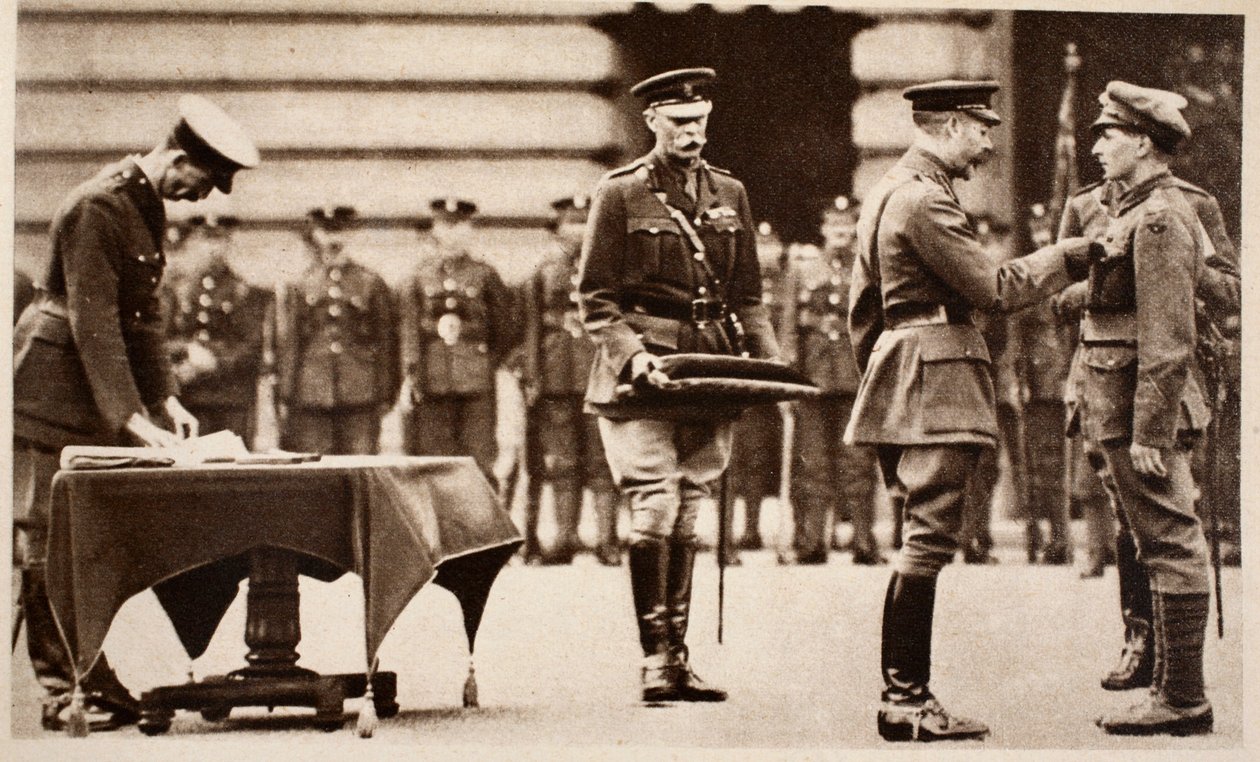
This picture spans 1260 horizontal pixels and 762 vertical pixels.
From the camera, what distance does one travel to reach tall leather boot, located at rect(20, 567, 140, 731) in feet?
13.0

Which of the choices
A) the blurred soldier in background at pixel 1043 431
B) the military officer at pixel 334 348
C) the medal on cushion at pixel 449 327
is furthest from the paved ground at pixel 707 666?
the medal on cushion at pixel 449 327

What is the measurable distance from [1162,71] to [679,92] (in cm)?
150

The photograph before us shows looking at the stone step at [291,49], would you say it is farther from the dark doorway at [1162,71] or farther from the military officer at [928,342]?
the dark doorway at [1162,71]

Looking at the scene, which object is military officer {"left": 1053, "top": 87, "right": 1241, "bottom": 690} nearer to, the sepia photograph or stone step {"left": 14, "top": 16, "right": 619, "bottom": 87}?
the sepia photograph

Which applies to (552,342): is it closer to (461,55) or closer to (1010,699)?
(461,55)

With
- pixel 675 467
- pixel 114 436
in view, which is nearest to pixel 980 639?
pixel 675 467

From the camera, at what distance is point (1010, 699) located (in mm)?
4184

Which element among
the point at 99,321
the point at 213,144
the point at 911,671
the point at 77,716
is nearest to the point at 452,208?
the point at 213,144

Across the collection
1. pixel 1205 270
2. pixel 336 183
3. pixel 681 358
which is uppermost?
pixel 336 183

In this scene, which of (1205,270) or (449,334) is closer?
(1205,270)

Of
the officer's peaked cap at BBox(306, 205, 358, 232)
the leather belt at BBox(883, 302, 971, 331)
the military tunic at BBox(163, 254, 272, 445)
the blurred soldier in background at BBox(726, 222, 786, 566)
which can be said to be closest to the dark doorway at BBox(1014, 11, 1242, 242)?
the leather belt at BBox(883, 302, 971, 331)

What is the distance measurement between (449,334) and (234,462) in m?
1.42

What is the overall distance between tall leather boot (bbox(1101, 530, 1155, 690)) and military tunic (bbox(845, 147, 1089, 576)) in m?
0.67

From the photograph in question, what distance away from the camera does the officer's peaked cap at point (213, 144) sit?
4.04 meters
